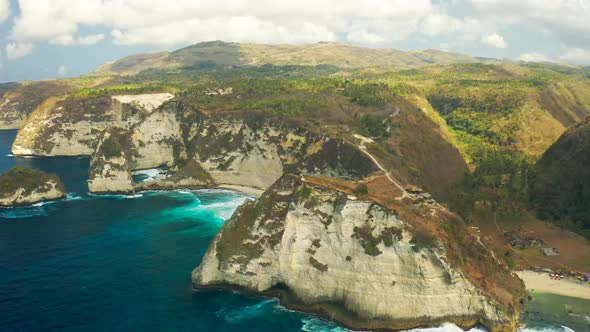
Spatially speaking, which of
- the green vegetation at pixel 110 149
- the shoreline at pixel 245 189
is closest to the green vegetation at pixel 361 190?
the shoreline at pixel 245 189

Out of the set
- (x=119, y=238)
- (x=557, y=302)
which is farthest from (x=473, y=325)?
(x=119, y=238)

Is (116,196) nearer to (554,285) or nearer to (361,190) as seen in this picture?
(361,190)

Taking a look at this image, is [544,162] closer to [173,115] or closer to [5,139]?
[173,115]

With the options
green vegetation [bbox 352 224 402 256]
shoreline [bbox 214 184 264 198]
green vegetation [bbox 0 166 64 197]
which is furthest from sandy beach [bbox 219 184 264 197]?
green vegetation [bbox 352 224 402 256]

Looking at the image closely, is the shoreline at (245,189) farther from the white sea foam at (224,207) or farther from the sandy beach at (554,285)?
the sandy beach at (554,285)

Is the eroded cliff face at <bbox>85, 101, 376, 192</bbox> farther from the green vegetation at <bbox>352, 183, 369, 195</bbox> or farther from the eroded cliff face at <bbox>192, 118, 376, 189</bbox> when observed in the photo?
the green vegetation at <bbox>352, 183, 369, 195</bbox>

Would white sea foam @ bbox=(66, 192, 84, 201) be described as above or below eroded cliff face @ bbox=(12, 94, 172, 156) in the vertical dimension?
below

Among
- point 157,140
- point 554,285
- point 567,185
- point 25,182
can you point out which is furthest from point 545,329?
point 157,140
